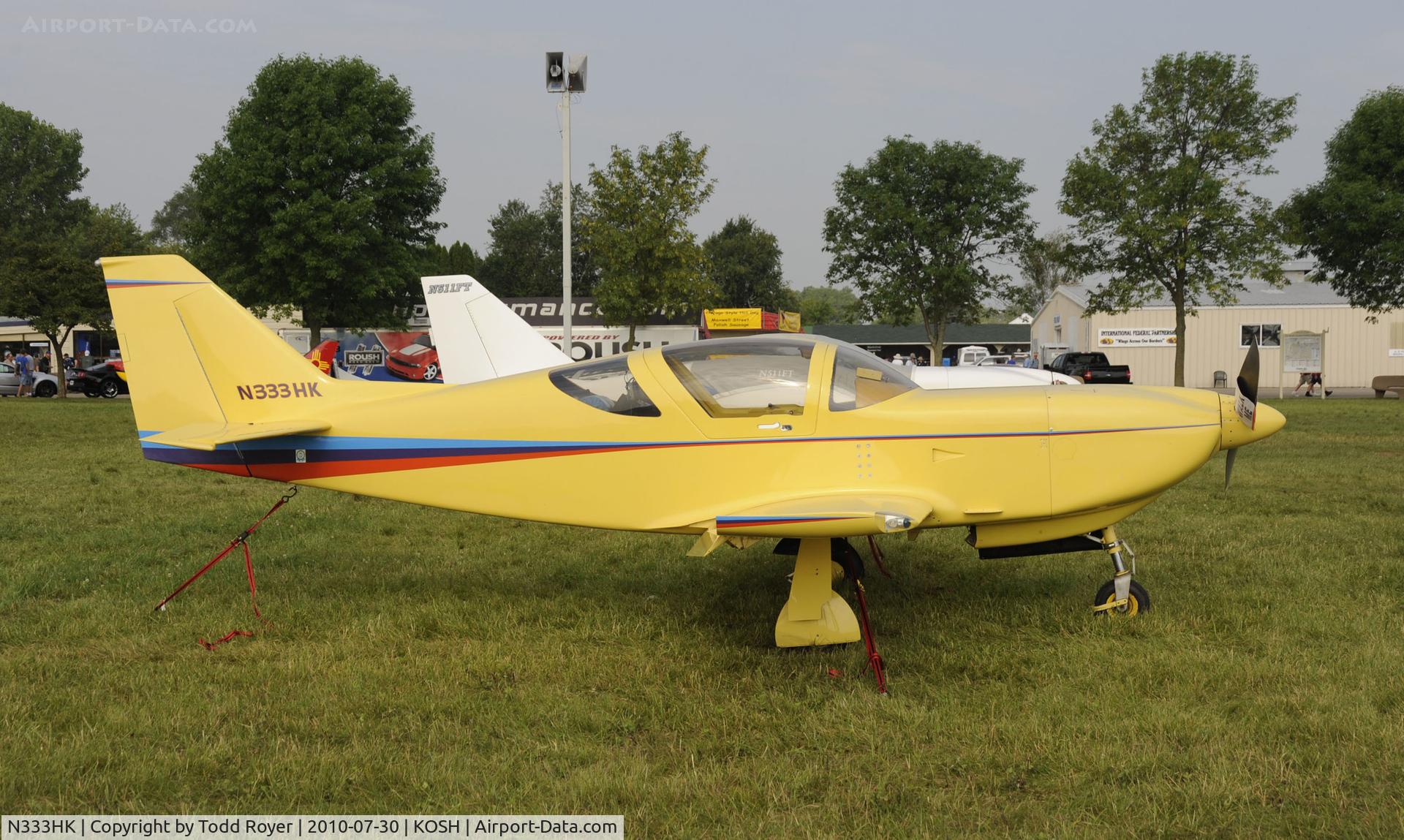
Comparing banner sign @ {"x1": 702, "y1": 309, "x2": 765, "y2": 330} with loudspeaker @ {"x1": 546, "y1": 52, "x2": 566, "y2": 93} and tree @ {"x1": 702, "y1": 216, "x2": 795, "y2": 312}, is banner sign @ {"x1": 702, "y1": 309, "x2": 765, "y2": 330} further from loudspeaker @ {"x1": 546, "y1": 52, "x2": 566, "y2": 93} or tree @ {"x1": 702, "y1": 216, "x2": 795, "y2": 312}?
tree @ {"x1": 702, "y1": 216, "x2": 795, "y2": 312}

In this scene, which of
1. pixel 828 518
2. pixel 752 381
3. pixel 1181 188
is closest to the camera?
pixel 828 518

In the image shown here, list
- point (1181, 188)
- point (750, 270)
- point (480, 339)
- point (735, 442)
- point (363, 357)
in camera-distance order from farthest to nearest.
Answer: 1. point (750, 270)
2. point (363, 357)
3. point (1181, 188)
4. point (480, 339)
5. point (735, 442)

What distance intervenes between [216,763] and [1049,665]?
3.96 m

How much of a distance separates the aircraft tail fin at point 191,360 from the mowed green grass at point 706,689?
1286mm

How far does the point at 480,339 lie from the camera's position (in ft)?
38.8

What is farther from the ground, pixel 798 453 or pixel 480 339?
pixel 480 339

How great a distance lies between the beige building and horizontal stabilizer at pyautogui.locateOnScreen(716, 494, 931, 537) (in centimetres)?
3848

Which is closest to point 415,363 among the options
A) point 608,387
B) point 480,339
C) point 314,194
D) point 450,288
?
point 314,194

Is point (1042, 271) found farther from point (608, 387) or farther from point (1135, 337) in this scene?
point (608, 387)

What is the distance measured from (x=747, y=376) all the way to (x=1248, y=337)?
138 feet

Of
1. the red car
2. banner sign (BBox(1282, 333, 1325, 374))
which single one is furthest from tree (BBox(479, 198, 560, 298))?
banner sign (BBox(1282, 333, 1325, 374))

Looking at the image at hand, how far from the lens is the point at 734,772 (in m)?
3.78

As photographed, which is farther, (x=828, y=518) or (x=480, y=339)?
(x=480, y=339)

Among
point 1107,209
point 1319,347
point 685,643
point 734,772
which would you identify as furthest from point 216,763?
point 1319,347
